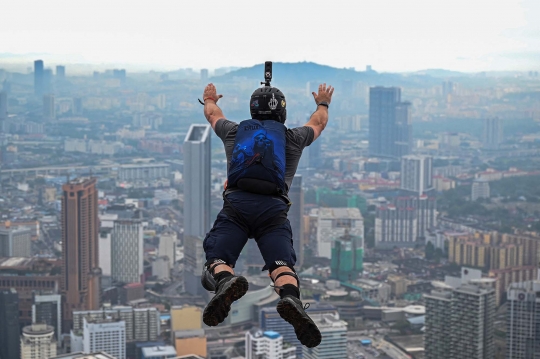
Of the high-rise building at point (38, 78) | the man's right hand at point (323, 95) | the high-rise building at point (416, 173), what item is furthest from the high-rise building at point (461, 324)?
the high-rise building at point (416, 173)

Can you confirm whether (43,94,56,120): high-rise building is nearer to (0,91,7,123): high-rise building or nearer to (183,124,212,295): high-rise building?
(0,91,7,123): high-rise building

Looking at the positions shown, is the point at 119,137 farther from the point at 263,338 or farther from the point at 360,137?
the point at 263,338

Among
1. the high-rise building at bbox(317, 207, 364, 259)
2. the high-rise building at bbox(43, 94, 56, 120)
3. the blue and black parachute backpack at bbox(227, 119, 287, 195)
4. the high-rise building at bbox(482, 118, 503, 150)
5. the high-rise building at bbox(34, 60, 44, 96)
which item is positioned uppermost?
the high-rise building at bbox(34, 60, 44, 96)

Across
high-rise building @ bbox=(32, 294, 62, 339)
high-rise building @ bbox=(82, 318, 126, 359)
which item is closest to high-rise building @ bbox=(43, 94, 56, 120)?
high-rise building @ bbox=(32, 294, 62, 339)

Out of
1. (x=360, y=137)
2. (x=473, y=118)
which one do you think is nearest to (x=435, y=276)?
(x=473, y=118)

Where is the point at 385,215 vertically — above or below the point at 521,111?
below
